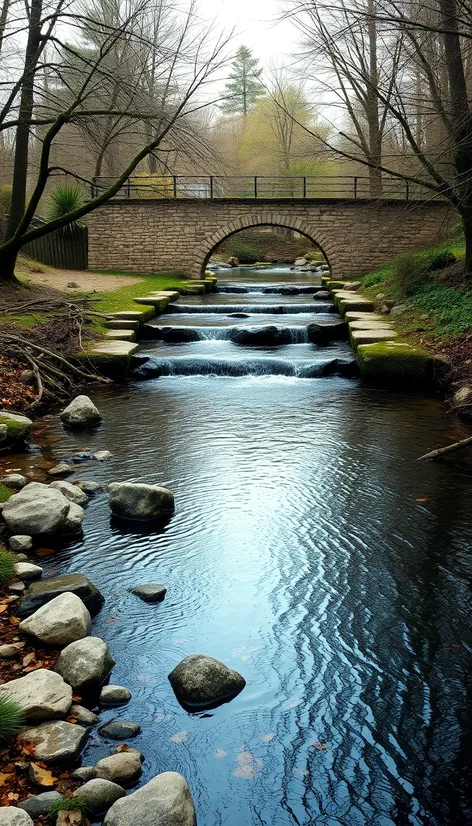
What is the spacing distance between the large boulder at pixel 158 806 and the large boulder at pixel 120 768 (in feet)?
0.59

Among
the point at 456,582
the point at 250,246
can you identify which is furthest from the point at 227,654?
the point at 250,246

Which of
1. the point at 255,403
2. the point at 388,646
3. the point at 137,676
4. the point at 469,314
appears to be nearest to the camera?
the point at 137,676

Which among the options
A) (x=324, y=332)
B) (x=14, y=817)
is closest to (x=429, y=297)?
(x=324, y=332)

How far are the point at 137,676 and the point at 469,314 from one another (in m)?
8.38

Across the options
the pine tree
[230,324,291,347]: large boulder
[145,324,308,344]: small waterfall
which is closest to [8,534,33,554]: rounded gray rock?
[230,324,291,347]: large boulder

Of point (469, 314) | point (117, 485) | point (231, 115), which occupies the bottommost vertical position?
point (117, 485)

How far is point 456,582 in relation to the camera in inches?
167

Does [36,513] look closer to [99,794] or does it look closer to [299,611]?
[299,611]

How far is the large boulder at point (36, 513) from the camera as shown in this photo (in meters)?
4.61

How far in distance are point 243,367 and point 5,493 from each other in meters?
5.79

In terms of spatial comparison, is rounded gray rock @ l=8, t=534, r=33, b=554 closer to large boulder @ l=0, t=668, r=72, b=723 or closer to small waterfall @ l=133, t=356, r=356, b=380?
large boulder @ l=0, t=668, r=72, b=723

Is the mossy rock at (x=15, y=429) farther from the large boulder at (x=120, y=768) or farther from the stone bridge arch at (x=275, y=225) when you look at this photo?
the stone bridge arch at (x=275, y=225)

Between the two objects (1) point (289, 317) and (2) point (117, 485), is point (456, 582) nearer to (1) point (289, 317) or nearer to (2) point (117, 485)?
(2) point (117, 485)

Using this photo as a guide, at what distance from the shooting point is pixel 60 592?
378 centimetres
